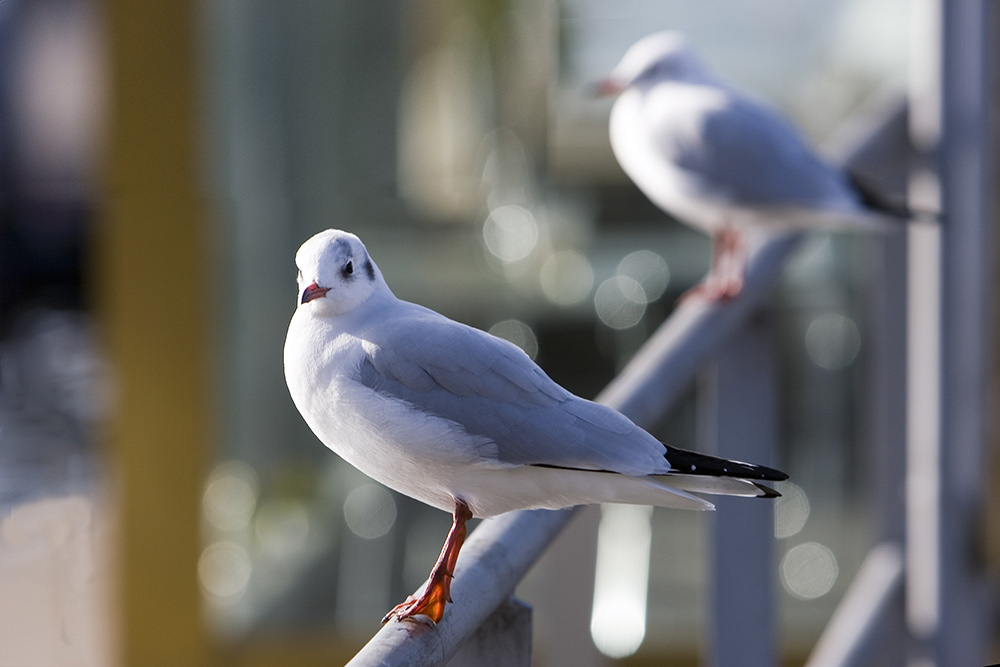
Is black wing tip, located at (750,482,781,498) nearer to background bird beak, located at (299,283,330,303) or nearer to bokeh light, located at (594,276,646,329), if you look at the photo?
background bird beak, located at (299,283,330,303)

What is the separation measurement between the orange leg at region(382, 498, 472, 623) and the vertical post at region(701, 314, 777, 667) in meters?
0.55

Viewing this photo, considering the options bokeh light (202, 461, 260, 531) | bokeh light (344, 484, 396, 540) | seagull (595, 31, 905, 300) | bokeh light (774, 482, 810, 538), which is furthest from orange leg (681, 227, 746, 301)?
bokeh light (202, 461, 260, 531)

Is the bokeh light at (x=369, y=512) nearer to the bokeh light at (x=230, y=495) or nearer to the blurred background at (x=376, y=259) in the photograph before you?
the blurred background at (x=376, y=259)

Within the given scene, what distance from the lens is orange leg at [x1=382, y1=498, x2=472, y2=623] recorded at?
59cm

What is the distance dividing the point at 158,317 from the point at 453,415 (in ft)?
6.44

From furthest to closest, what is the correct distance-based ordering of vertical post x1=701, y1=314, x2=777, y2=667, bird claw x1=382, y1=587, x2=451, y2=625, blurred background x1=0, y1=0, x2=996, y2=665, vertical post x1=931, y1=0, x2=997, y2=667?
1. blurred background x1=0, y1=0, x2=996, y2=665
2. vertical post x1=931, y1=0, x2=997, y2=667
3. vertical post x1=701, y1=314, x2=777, y2=667
4. bird claw x1=382, y1=587, x2=451, y2=625

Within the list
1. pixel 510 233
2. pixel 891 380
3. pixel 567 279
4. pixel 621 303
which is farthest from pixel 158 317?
pixel 891 380

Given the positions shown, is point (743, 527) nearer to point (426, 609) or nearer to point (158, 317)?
point (426, 609)

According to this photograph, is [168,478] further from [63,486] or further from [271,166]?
[63,486]

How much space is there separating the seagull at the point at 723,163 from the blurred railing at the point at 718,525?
0.06 metres

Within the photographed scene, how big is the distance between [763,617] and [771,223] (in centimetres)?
41

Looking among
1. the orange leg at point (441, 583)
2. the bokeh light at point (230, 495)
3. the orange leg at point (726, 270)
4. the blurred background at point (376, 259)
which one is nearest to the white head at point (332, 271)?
the orange leg at point (441, 583)

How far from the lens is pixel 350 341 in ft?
1.77

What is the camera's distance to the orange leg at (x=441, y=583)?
1.93 feet
